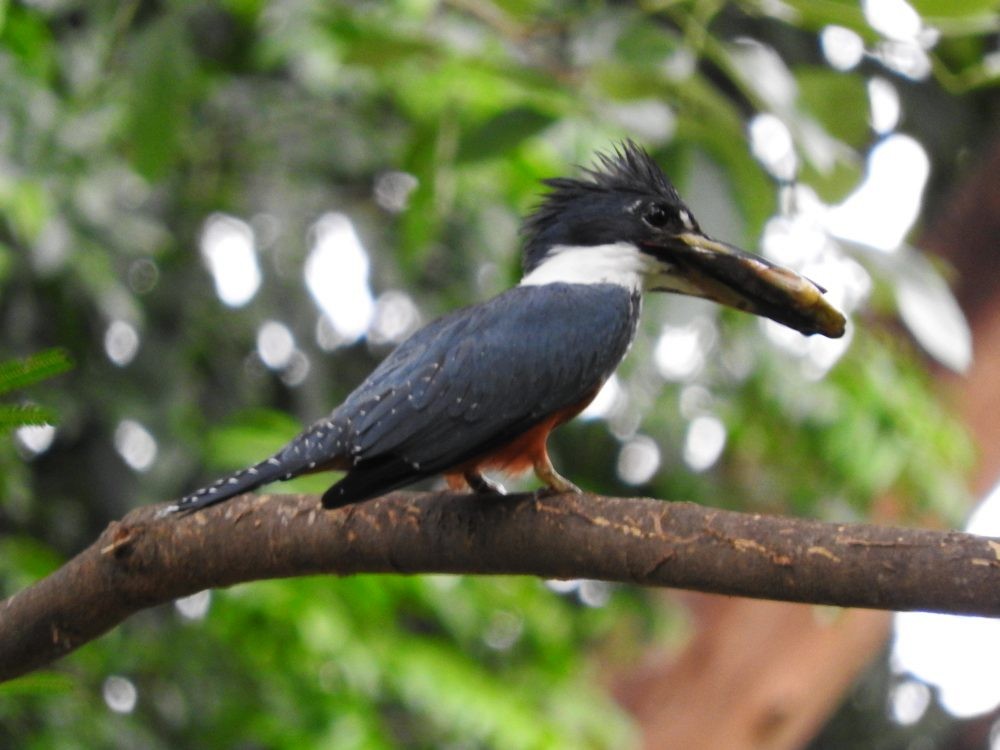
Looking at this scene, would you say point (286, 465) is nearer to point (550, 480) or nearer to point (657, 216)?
point (550, 480)

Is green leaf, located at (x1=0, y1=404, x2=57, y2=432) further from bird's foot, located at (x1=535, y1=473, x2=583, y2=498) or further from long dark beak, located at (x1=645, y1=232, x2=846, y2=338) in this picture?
long dark beak, located at (x1=645, y1=232, x2=846, y2=338)

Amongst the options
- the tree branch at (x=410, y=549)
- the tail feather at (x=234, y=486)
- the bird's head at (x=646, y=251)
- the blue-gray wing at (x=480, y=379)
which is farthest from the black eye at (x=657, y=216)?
the tail feather at (x=234, y=486)

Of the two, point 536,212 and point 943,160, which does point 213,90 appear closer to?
point 536,212

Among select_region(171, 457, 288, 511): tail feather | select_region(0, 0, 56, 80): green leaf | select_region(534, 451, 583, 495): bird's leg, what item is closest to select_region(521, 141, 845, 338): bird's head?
select_region(534, 451, 583, 495): bird's leg

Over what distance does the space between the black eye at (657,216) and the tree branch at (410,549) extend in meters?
0.54

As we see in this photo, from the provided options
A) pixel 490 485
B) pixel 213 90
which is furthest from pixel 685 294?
pixel 213 90

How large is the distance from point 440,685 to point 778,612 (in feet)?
5.67

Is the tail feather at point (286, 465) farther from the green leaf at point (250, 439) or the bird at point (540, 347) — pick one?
the green leaf at point (250, 439)

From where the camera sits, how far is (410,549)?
1732mm

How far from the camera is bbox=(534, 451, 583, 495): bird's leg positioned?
5.65ft

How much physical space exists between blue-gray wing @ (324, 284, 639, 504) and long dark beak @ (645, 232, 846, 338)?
0.08m

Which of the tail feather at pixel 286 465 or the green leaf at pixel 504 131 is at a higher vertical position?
the green leaf at pixel 504 131

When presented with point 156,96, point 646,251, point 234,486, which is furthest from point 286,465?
point 156,96

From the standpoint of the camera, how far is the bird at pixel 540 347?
5.68 feet
